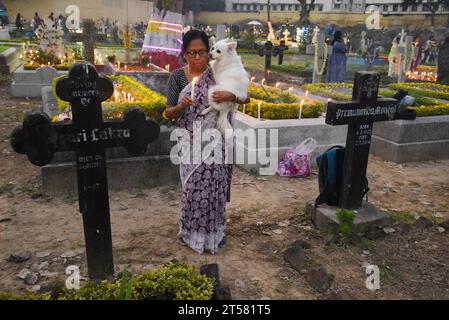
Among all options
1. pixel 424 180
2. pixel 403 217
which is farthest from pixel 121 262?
pixel 424 180

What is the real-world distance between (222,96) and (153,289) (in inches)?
74.8

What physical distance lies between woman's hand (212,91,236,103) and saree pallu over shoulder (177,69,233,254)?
130mm

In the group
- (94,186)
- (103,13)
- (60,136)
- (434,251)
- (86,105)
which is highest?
(103,13)

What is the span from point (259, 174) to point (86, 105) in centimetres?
399

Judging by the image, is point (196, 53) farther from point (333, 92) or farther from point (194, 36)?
point (333, 92)

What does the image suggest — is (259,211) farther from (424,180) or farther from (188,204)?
(424,180)

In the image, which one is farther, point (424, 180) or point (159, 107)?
point (424, 180)

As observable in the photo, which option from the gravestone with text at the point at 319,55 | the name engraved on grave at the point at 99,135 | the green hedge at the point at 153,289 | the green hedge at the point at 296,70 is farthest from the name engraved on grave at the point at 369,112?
the green hedge at the point at 296,70

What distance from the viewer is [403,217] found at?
213 inches

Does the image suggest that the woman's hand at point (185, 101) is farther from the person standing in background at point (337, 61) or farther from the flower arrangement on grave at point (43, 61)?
the person standing in background at point (337, 61)

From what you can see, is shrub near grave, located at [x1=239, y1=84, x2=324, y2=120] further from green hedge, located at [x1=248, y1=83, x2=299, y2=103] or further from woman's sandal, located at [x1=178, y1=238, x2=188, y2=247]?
woman's sandal, located at [x1=178, y1=238, x2=188, y2=247]

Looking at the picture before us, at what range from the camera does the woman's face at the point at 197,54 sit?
3870mm

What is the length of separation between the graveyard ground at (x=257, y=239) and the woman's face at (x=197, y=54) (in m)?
1.96

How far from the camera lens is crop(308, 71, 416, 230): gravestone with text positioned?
15.6ft
